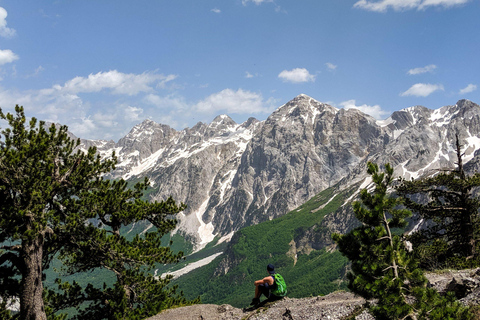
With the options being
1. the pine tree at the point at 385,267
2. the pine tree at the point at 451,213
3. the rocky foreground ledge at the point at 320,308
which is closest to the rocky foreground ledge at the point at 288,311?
the rocky foreground ledge at the point at 320,308

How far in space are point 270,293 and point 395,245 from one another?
9.31 m

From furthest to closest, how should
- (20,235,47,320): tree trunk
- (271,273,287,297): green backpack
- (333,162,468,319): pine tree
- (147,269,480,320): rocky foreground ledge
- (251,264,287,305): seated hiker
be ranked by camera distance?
(271,273,287,297): green backpack, (251,264,287,305): seated hiker, (20,235,47,320): tree trunk, (147,269,480,320): rocky foreground ledge, (333,162,468,319): pine tree

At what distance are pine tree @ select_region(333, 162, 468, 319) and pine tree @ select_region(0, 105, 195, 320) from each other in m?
14.3

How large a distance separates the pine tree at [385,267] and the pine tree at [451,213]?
15.8 m

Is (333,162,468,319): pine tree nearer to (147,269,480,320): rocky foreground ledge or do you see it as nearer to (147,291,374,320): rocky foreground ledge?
(147,269,480,320): rocky foreground ledge

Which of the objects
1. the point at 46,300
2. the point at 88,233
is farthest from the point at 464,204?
the point at 46,300

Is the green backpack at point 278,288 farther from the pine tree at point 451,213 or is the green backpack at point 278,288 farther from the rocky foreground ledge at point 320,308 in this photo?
the pine tree at point 451,213

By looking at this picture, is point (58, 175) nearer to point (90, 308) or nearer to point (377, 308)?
point (90, 308)

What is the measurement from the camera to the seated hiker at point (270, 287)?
2073 cm

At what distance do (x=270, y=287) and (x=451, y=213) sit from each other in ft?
71.5

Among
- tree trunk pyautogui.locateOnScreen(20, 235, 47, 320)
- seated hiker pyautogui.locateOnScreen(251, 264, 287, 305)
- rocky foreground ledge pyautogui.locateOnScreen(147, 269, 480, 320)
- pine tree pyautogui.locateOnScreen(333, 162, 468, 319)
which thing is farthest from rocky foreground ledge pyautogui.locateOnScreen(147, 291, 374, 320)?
tree trunk pyautogui.locateOnScreen(20, 235, 47, 320)

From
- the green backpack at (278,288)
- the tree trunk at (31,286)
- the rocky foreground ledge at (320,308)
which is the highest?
the tree trunk at (31,286)

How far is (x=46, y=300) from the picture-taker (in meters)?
24.8

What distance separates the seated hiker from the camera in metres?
20.7
